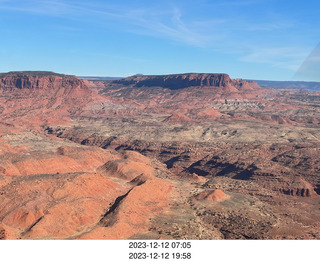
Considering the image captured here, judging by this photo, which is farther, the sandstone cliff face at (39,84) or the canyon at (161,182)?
the sandstone cliff face at (39,84)

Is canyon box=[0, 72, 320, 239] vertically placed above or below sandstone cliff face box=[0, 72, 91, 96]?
below

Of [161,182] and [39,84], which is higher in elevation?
[39,84]

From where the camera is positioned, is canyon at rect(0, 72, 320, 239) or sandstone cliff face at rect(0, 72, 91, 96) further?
sandstone cliff face at rect(0, 72, 91, 96)

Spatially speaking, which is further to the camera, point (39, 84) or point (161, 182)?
point (39, 84)

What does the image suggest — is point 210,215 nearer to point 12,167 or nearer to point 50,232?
point 50,232

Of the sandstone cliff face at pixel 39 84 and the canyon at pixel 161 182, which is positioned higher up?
the sandstone cliff face at pixel 39 84

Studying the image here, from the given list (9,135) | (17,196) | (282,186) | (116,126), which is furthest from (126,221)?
(116,126)

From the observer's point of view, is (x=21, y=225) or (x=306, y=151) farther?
(x=306, y=151)

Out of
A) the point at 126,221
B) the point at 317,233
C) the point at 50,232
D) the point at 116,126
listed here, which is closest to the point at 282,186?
the point at 317,233

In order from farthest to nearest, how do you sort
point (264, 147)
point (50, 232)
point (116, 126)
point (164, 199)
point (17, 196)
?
point (116, 126)
point (264, 147)
point (164, 199)
point (17, 196)
point (50, 232)

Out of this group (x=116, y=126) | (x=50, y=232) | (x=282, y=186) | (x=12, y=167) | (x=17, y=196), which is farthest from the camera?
(x=116, y=126)
